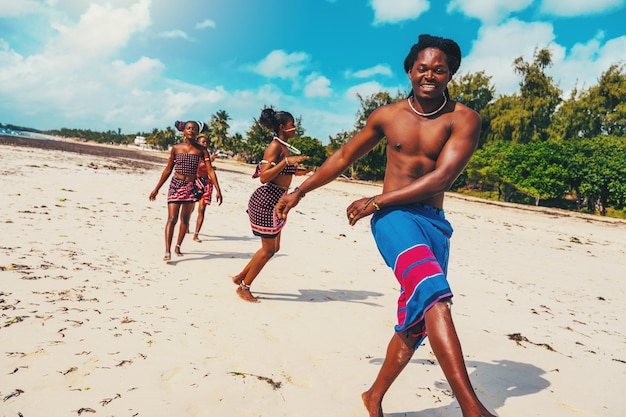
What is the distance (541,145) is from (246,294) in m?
27.7

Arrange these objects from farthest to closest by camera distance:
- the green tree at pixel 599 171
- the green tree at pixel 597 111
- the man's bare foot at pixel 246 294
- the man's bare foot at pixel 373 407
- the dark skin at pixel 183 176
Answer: the green tree at pixel 597 111 < the green tree at pixel 599 171 < the dark skin at pixel 183 176 < the man's bare foot at pixel 246 294 < the man's bare foot at pixel 373 407

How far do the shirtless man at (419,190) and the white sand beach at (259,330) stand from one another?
A: 2.57ft

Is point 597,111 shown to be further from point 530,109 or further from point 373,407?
point 373,407

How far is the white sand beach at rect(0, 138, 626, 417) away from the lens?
277 cm

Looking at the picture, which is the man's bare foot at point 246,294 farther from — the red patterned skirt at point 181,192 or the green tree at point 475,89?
the green tree at point 475,89

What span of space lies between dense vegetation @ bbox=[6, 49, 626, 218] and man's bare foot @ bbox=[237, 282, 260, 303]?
1082cm

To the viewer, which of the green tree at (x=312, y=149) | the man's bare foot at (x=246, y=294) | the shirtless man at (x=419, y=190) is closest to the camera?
the shirtless man at (x=419, y=190)

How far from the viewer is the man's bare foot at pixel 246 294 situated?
15.6 feet

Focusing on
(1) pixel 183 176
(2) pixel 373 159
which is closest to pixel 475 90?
(2) pixel 373 159

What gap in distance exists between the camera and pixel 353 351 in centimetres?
368

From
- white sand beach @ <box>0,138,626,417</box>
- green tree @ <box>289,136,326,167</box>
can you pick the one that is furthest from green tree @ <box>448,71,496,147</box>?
white sand beach @ <box>0,138,626,417</box>

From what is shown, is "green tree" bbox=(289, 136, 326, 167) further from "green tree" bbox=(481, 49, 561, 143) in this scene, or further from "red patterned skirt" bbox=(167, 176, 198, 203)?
"red patterned skirt" bbox=(167, 176, 198, 203)

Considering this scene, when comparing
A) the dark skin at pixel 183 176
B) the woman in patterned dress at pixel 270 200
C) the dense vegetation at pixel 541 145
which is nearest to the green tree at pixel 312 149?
the dense vegetation at pixel 541 145

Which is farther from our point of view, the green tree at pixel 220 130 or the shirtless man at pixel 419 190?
the green tree at pixel 220 130
